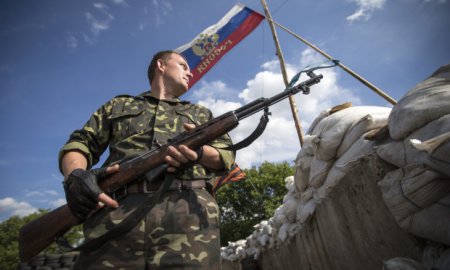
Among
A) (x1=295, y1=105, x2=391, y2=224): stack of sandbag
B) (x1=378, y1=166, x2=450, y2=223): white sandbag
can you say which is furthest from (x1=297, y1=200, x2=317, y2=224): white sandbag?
(x1=378, y1=166, x2=450, y2=223): white sandbag

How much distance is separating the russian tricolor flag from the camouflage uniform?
5003mm

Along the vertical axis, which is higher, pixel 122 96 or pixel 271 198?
pixel 271 198

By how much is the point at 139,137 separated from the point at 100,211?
53 cm

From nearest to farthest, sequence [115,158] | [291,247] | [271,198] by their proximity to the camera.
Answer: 1. [115,158]
2. [291,247]
3. [271,198]

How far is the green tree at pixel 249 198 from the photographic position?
20531 millimetres

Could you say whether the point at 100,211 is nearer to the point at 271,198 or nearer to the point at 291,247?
the point at 291,247

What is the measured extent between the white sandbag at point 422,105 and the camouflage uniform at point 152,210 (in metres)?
1.09

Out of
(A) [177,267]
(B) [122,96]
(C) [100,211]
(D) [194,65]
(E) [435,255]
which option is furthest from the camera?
(D) [194,65]

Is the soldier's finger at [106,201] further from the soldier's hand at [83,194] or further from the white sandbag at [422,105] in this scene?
the white sandbag at [422,105]

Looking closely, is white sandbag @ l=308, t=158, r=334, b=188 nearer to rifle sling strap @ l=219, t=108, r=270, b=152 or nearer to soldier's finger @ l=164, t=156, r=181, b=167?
rifle sling strap @ l=219, t=108, r=270, b=152

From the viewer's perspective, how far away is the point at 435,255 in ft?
3.97

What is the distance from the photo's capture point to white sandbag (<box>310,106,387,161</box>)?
2299 mm

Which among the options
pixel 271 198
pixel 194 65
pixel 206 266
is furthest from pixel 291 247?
pixel 271 198

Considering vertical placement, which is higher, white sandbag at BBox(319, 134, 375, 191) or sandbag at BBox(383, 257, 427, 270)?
white sandbag at BBox(319, 134, 375, 191)
